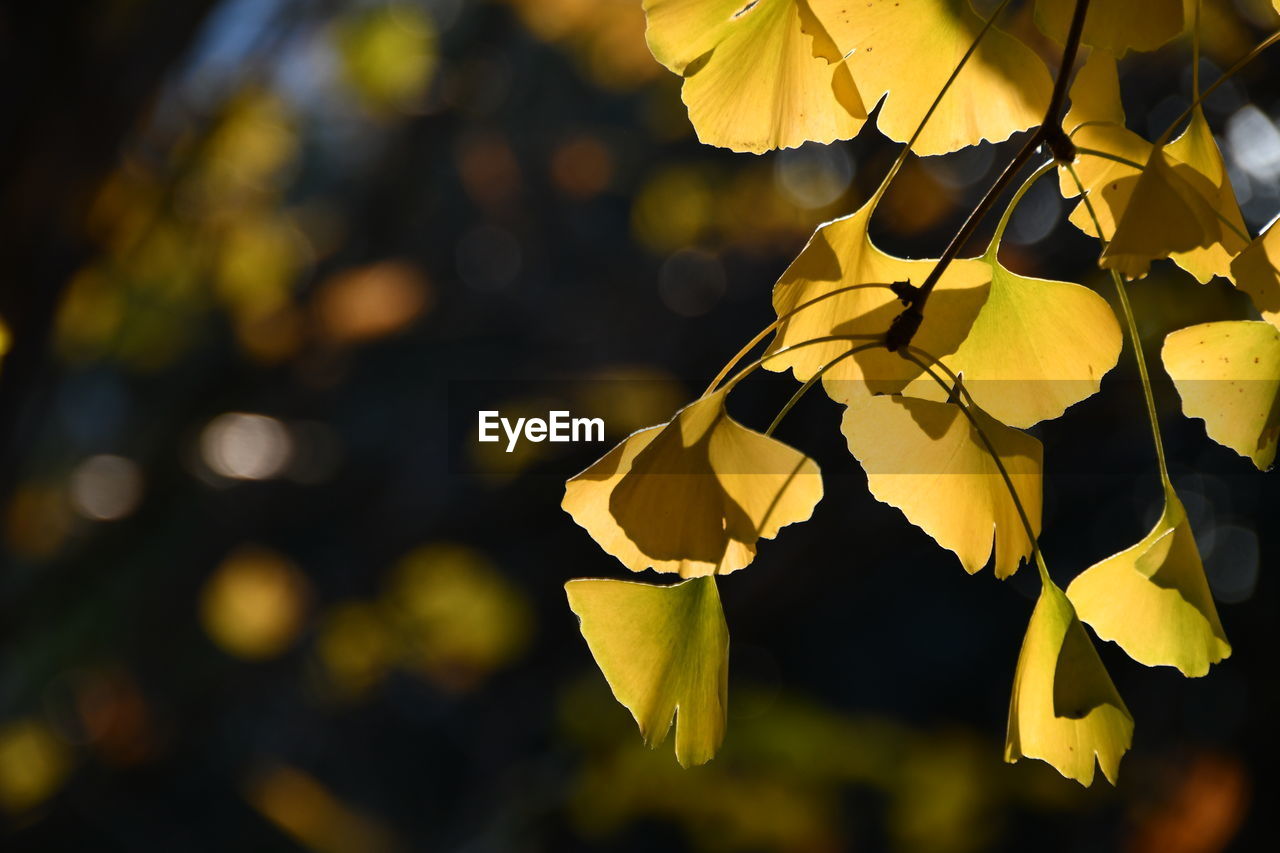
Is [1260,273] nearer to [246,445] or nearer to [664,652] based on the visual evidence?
[664,652]

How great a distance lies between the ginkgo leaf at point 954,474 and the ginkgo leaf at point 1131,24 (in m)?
0.11

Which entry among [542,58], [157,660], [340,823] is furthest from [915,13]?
[542,58]

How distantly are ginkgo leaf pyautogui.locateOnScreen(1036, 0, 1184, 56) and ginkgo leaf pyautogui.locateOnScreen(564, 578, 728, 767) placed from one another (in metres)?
0.20

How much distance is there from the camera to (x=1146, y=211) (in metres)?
0.27

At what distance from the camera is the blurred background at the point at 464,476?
1686 mm

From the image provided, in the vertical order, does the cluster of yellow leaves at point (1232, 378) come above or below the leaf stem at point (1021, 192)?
below

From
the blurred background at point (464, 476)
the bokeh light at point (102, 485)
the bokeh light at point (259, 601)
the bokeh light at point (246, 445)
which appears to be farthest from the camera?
the bokeh light at point (259, 601)

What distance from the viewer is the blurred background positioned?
1.69 metres

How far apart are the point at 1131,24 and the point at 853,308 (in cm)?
11

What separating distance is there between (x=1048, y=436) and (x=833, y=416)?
14.9 inches

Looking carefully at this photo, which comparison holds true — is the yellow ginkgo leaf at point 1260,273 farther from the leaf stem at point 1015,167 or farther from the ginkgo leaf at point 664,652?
the ginkgo leaf at point 664,652

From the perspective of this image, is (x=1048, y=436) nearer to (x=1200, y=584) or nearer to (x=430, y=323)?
(x=1200, y=584)

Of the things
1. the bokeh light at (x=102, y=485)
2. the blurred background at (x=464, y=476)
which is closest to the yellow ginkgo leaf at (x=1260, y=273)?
the blurred background at (x=464, y=476)

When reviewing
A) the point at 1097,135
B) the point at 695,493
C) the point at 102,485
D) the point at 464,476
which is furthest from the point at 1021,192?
the point at 102,485
